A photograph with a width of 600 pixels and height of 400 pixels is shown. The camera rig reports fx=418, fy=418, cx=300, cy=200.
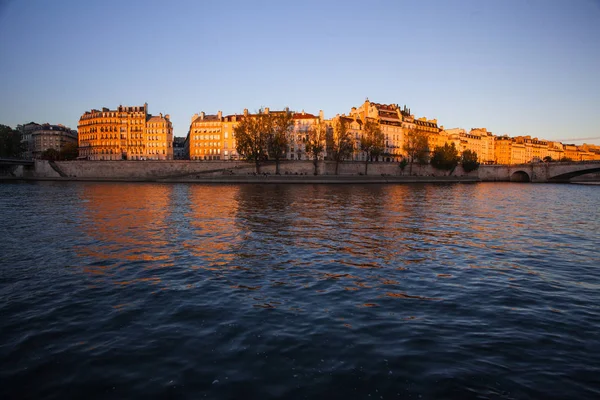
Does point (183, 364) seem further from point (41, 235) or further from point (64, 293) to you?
point (41, 235)

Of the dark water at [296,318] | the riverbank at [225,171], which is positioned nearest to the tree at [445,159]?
the riverbank at [225,171]

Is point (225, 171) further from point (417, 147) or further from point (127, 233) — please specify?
point (127, 233)

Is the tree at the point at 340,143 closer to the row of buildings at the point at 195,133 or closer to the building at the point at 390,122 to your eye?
the row of buildings at the point at 195,133

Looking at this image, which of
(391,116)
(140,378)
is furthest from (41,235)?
(391,116)

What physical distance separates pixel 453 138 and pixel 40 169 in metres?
153

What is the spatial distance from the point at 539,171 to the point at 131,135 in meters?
124

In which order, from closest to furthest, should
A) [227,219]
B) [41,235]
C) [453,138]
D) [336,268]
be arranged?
[336,268] → [41,235] → [227,219] → [453,138]

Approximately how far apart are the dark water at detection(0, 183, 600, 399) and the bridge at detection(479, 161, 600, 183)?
100m

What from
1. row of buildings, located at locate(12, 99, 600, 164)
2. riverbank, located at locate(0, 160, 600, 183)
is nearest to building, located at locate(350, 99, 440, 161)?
row of buildings, located at locate(12, 99, 600, 164)

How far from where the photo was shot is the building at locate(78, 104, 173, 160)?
442 ft

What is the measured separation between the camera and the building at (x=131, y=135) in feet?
442

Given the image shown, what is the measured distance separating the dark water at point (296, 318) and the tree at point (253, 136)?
75.5m

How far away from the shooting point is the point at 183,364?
7.67 metres

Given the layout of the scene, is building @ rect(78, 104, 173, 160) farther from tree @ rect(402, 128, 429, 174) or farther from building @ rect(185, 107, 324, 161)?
tree @ rect(402, 128, 429, 174)
